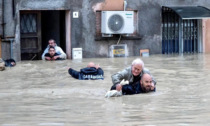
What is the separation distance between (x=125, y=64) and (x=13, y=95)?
25.8 feet

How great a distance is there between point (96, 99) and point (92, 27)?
465 inches

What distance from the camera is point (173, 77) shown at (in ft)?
53.7

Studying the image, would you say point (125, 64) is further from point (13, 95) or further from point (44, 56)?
point (13, 95)

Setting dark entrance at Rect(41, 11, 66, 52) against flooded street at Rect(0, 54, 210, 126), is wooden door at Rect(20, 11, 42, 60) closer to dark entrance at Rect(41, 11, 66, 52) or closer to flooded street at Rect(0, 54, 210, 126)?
dark entrance at Rect(41, 11, 66, 52)

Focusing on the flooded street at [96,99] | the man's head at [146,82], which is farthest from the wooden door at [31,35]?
the man's head at [146,82]

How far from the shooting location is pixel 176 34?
2562 cm

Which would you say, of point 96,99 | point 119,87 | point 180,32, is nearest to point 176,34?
point 180,32

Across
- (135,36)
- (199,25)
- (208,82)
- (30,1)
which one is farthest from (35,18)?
(208,82)

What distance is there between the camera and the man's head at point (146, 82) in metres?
12.5

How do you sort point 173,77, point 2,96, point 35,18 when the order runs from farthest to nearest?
1. point 35,18
2. point 173,77
3. point 2,96

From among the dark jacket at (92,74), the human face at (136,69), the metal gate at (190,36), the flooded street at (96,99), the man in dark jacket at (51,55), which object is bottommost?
the flooded street at (96,99)

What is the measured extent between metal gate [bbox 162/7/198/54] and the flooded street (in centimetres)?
567

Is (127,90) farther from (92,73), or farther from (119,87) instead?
(92,73)

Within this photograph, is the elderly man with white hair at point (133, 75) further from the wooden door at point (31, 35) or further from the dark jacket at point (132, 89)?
the wooden door at point (31, 35)
